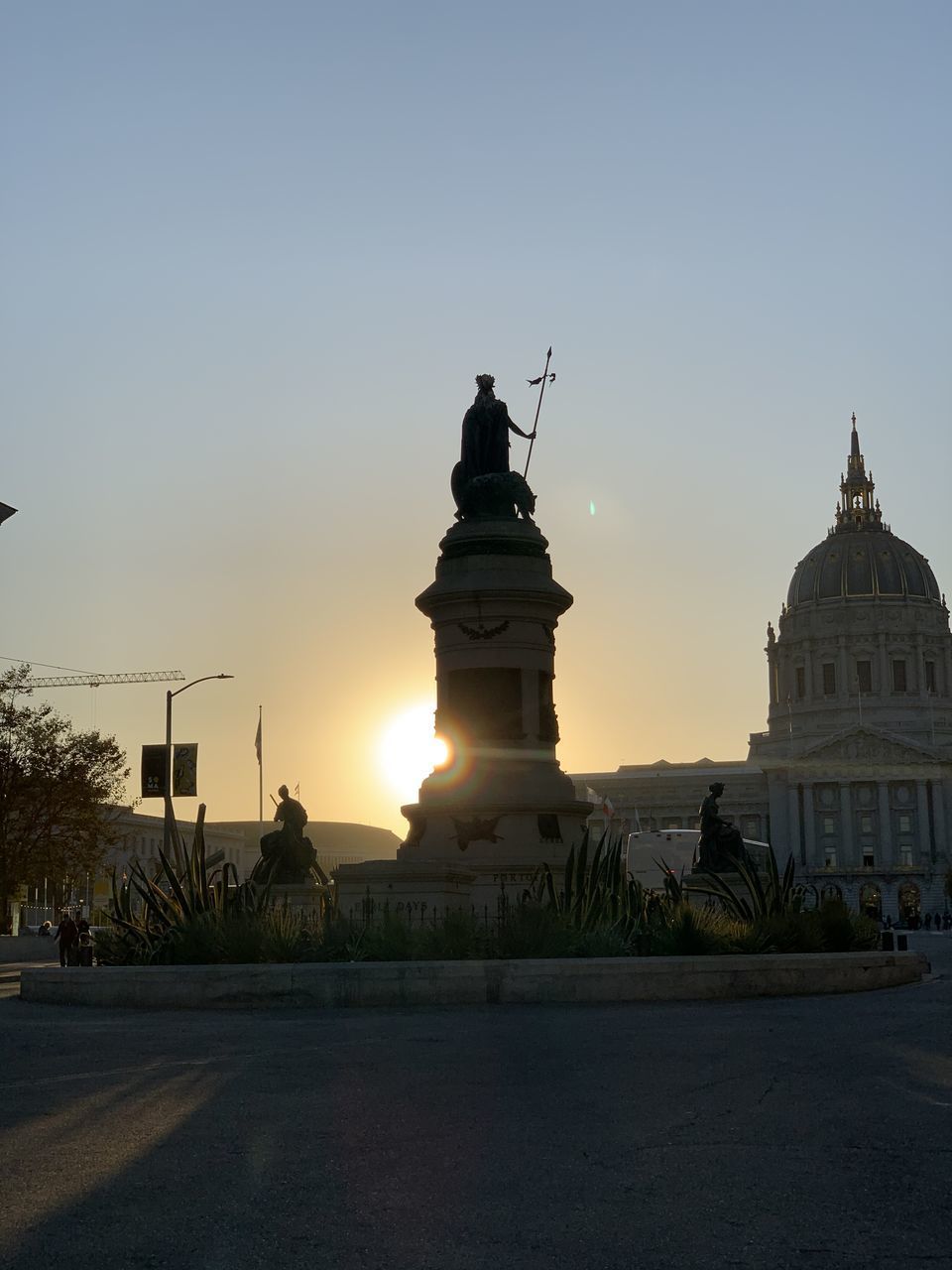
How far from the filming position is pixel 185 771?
47.0 metres

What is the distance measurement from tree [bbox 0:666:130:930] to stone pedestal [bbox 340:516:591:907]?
2379 centimetres

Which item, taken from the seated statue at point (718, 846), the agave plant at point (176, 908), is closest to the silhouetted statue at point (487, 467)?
the seated statue at point (718, 846)

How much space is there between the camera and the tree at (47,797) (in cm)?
4984

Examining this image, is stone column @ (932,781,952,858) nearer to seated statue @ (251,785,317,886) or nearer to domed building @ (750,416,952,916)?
domed building @ (750,416,952,916)

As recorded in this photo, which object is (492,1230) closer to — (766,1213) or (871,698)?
(766,1213)

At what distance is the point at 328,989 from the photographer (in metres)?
18.5

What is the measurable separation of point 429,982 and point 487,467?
49.2ft

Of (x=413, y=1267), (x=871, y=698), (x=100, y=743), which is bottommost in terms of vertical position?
(x=413, y=1267)

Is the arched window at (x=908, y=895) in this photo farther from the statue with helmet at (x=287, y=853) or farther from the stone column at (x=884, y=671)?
the statue with helmet at (x=287, y=853)

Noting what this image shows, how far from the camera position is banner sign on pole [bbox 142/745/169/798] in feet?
148

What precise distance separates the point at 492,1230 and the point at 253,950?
44.5ft

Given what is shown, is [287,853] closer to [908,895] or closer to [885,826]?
[908,895]

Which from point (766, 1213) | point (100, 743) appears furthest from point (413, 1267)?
point (100, 743)

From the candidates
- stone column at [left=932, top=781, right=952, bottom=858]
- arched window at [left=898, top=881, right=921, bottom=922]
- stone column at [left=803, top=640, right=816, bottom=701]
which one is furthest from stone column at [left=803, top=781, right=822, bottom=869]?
stone column at [left=803, top=640, right=816, bottom=701]
